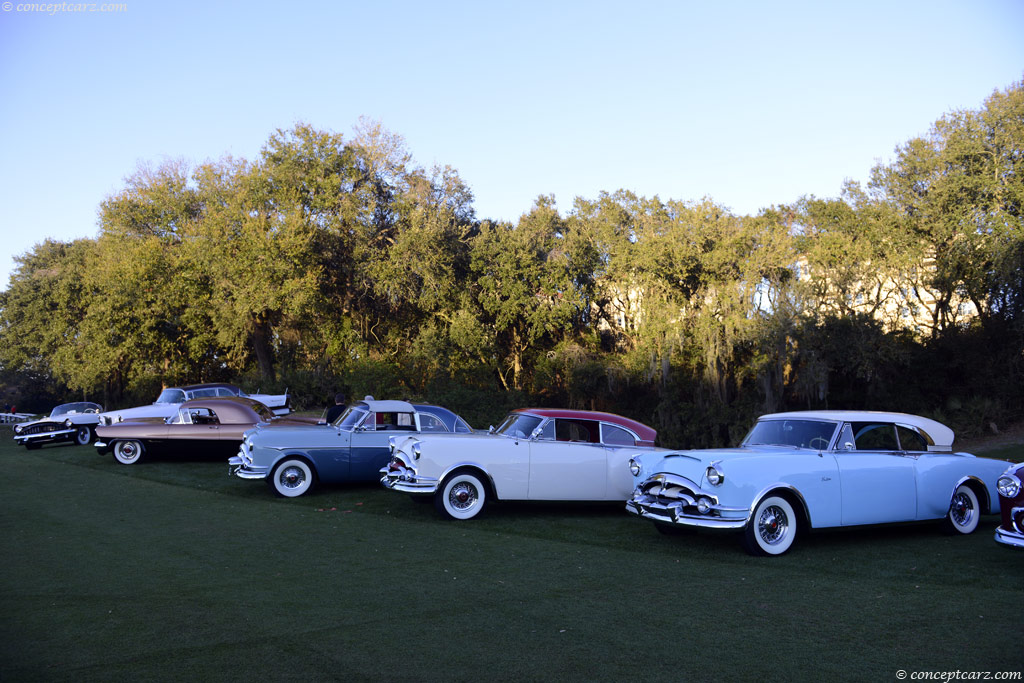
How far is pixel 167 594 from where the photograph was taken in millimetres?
6754

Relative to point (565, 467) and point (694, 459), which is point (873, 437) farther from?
point (565, 467)

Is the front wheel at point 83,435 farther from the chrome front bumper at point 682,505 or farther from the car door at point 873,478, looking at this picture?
the car door at point 873,478

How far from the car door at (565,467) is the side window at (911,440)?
3.86 meters

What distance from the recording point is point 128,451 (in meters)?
18.2

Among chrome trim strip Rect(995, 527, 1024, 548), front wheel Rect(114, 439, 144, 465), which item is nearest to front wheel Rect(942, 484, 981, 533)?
chrome trim strip Rect(995, 527, 1024, 548)

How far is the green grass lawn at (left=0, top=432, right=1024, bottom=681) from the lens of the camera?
505 centimetres

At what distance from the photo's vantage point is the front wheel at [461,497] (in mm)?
10711

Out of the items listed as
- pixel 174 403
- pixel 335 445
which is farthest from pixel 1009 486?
pixel 174 403

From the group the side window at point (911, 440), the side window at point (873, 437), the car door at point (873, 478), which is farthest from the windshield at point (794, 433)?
the side window at point (911, 440)

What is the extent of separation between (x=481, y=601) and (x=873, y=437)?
17.6ft

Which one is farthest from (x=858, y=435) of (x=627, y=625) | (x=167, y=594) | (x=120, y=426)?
(x=120, y=426)

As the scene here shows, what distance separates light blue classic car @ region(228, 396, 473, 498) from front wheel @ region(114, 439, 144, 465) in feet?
20.6

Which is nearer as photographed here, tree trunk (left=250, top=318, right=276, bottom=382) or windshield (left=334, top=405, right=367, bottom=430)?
windshield (left=334, top=405, right=367, bottom=430)

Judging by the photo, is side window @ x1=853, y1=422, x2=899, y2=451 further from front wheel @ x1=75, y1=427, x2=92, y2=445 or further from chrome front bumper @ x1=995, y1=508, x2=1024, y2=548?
front wheel @ x1=75, y1=427, x2=92, y2=445
